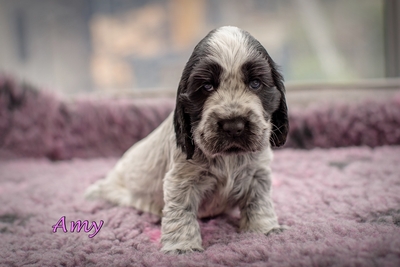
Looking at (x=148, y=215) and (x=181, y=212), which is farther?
(x=148, y=215)

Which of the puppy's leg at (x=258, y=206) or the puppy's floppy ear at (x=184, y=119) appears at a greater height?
the puppy's floppy ear at (x=184, y=119)

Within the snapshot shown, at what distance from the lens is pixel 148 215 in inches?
84.0

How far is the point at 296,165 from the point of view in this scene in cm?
311

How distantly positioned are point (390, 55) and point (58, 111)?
3951 mm

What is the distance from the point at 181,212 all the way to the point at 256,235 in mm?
365

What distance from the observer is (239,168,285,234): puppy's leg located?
1.79 m

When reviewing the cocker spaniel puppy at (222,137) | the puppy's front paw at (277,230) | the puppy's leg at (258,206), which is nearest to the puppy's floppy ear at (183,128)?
the cocker spaniel puppy at (222,137)

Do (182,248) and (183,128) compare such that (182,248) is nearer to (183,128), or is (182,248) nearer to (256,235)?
(256,235)

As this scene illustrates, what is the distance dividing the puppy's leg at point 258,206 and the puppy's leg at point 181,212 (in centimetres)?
26

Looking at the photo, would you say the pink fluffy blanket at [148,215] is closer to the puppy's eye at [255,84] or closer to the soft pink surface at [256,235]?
the soft pink surface at [256,235]

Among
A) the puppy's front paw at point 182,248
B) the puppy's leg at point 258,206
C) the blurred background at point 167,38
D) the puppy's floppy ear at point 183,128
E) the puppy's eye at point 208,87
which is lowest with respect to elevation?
the puppy's front paw at point 182,248

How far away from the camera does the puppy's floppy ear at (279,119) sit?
1.75 metres

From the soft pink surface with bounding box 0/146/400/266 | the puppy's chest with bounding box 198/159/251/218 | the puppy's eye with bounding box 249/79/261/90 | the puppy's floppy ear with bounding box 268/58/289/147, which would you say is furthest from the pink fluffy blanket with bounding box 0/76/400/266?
the puppy's eye with bounding box 249/79/261/90

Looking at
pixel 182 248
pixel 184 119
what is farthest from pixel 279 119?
pixel 182 248
